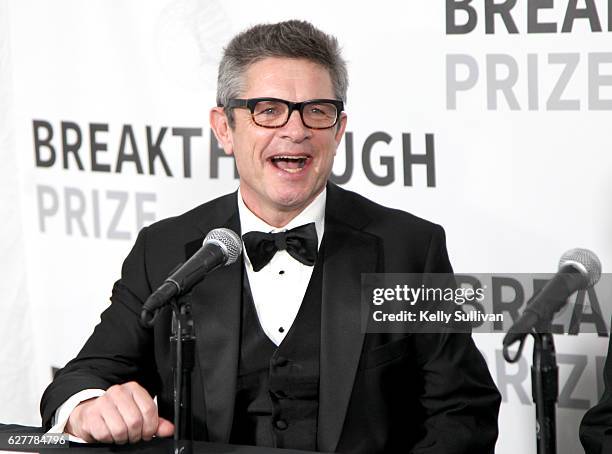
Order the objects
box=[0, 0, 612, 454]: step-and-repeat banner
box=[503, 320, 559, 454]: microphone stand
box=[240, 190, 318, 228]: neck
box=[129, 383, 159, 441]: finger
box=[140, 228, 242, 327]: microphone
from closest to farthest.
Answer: box=[503, 320, 559, 454]: microphone stand
box=[140, 228, 242, 327]: microphone
box=[129, 383, 159, 441]: finger
box=[240, 190, 318, 228]: neck
box=[0, 0, 612, 454]: step-and-repeat banner

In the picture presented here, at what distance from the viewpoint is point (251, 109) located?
8.16 ft

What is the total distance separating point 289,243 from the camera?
2570mm

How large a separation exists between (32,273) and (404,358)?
2006 millimetres

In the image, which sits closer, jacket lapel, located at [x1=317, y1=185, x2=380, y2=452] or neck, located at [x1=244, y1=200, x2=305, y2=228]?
jacket lapel, located at [x1=317, y1=185, x2=380, y2=452]

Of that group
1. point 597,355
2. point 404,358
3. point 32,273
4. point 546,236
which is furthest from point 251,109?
point 32,273

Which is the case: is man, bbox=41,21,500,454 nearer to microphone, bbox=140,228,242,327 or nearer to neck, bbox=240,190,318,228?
neck, bbox=240,190,318,228

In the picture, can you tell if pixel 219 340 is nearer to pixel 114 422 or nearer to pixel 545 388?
pixel 114 422

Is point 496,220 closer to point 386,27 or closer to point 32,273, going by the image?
point 386,27

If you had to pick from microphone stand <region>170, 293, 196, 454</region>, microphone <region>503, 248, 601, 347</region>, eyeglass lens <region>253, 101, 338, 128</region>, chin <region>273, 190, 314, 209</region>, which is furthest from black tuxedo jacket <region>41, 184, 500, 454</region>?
microphone <region>503, 248, 601, 347</region>

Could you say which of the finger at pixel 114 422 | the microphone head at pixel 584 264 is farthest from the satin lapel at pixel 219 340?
the microphone head at pixel 584 264

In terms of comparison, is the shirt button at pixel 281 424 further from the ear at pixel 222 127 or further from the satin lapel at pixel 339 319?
the ear at pixel 222 127

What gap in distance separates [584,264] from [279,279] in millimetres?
1005

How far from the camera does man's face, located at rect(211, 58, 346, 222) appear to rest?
247cm

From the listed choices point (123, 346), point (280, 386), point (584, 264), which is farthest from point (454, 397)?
point (123, 346)
